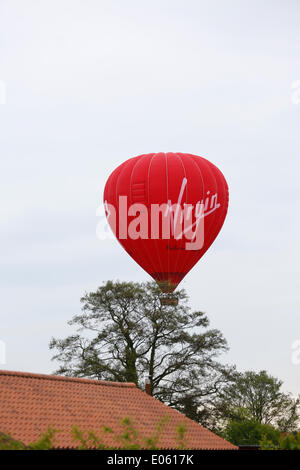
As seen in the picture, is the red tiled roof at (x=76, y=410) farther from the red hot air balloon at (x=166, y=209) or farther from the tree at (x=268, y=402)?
the tree at (x=268, y=402)

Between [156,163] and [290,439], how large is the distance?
77.6 ft

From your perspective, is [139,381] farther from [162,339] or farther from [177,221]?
[177,221]

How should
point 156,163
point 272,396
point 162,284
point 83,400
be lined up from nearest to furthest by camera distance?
point 83,400, point 156,163, point 162,284, point 272,396

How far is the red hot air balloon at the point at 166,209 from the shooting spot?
3225cm

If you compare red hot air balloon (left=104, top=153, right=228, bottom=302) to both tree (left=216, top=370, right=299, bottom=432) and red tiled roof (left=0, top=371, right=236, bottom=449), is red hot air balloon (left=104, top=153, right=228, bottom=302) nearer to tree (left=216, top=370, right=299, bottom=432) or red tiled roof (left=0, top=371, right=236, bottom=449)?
red tiled roof (left=0, top=371, right=236, bottom=449)

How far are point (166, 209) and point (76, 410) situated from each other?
1152 centimetres

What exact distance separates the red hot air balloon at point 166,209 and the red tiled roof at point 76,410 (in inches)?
321

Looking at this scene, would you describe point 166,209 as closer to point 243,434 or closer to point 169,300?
point 169,300

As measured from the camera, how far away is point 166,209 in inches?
1286

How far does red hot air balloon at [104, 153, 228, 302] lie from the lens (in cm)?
3225

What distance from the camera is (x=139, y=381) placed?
38312 millimetres

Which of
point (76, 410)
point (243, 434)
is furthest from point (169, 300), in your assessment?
point (243, 434)
